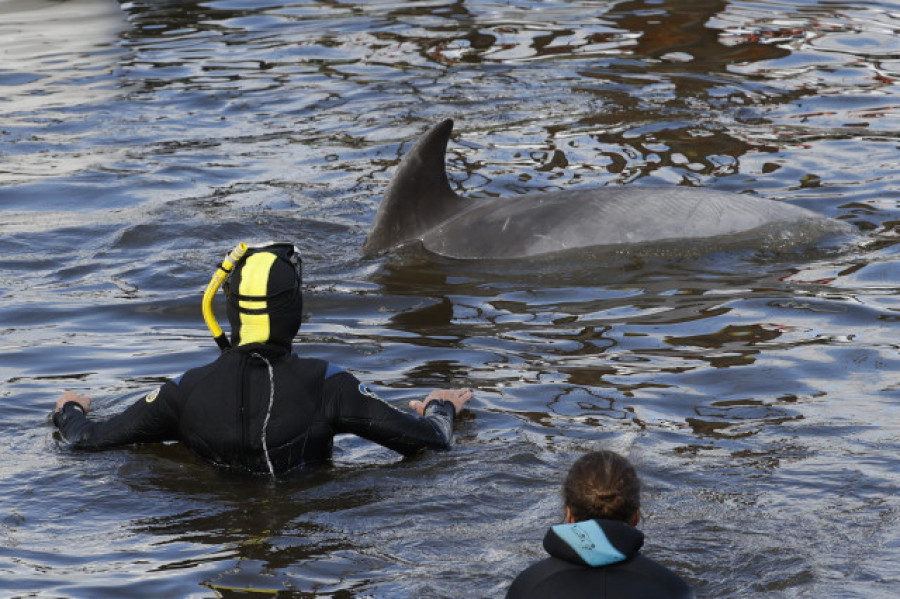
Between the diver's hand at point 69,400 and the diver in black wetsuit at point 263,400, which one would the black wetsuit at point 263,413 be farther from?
the diver's hand at point 69,400

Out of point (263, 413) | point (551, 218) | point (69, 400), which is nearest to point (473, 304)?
point (551, 218)

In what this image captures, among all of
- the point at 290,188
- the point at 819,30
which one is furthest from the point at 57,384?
the point at 819,30

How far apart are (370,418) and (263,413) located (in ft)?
1.56

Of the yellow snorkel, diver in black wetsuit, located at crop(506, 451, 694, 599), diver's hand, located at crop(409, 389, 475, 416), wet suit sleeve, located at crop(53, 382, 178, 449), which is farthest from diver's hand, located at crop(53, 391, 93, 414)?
diver in black wetsuit, located at crop(506, 451, 694, 599)

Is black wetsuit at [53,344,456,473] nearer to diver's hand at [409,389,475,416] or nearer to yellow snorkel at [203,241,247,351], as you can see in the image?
yellow snorkel at [203,241,247,351]

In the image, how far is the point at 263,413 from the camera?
6.13 metres

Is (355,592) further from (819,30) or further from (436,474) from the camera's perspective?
(819,30)

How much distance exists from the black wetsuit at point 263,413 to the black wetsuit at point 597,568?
225cm

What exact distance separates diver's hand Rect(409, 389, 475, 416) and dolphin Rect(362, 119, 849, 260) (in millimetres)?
3671

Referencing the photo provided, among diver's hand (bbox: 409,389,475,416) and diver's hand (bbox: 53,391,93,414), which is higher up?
diver's hand (bbox: 53,391,93,414)

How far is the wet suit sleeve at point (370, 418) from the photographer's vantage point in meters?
6.17

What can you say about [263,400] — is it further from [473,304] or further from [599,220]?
[599,220]

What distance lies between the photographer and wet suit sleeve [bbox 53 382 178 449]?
6.26 metres

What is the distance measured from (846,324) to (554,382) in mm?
2262
